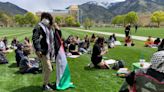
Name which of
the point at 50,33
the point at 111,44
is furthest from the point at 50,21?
the point at 111,44

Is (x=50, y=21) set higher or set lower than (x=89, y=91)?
higher

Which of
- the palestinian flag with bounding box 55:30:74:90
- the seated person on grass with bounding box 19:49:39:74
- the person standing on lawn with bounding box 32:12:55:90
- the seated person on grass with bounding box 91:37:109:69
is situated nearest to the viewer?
the person standing on lawn with bounding box 32:12:55:90

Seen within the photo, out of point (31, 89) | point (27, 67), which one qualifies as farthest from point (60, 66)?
point (27, 67)

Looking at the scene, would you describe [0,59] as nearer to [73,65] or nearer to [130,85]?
[73,65]

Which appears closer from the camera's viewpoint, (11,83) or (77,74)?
(11,83)

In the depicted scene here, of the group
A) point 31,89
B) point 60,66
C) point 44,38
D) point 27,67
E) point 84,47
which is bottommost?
point 84,47

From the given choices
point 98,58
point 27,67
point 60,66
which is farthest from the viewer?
point 98,58

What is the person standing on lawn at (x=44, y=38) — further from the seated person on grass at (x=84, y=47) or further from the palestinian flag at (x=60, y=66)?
the seated person on grass at (x=84, y=47)

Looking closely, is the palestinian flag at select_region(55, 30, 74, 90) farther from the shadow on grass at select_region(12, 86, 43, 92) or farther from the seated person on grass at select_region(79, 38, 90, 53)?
the seated person on grass at select_region(79, 38, 90, 53)

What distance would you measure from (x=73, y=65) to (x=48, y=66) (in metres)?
6.52

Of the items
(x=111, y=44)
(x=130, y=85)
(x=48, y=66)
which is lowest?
(x=111, y=44)

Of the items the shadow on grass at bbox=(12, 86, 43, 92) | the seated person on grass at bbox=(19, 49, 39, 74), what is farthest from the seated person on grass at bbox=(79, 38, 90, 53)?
the shadow on grass at bbox=(12, 86, 43, 92)

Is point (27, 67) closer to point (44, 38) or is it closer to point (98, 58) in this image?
point (98, 58)

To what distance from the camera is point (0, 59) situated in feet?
57.3
